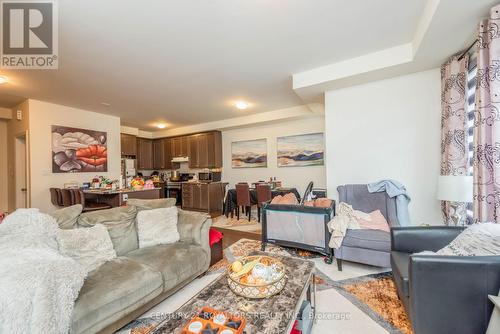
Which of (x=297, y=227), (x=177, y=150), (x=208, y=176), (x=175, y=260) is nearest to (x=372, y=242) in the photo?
(x=297, y=227)

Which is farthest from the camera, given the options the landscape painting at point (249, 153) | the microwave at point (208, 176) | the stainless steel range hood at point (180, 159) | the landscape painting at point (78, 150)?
the stainless steel range hood at point (180, 159)

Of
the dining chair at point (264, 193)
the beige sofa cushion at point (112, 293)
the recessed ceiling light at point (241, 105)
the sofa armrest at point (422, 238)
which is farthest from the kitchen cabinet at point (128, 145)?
the sofa armrest at point (422, 238)

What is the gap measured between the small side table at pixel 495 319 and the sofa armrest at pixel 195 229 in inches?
83.8

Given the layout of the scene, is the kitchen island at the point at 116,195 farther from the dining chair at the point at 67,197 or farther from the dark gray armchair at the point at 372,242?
the dark gray armchair at the point at 372,242

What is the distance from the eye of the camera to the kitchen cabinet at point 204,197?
5.88 metres

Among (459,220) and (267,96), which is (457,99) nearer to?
(459,220)

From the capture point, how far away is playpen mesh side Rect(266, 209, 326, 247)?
8.76 ft

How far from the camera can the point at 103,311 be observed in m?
1.42

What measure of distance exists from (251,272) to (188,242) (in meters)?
1.14

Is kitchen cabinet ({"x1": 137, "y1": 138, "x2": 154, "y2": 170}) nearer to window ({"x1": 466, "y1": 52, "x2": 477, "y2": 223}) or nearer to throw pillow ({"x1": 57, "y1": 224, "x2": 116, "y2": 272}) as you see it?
throw pillow ({"x1": 57, "y1": 224, "x2": 116, "y2": 272})

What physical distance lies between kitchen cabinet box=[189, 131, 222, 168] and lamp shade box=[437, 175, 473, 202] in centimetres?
528

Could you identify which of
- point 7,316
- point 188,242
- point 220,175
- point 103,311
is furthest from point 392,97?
point 220,175

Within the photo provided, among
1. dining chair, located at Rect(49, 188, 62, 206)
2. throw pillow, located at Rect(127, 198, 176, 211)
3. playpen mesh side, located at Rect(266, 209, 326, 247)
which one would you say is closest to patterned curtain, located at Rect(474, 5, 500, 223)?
playpen mesh side, located at Rect(266, 209, 326, 247)

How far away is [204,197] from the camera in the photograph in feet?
19.4
